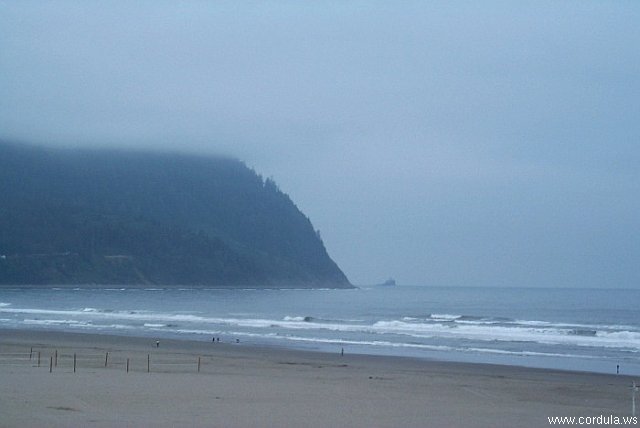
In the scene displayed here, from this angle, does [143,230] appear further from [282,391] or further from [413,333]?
[282,391]

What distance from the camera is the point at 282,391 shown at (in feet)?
68.6

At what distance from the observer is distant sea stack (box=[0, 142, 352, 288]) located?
475 feet

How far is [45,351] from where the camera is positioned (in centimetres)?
3170

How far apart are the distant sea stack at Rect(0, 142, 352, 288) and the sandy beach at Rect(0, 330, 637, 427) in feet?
380

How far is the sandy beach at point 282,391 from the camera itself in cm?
1611

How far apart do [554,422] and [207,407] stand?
7231 millimetres
